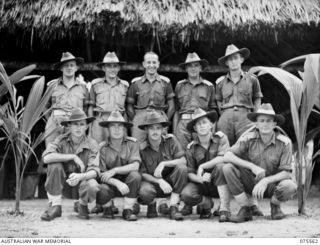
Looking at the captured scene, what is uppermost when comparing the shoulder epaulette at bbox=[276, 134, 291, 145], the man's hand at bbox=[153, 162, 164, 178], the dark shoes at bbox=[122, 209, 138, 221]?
the shoulder epaulette at bbox=[276, 134, 291, 145]

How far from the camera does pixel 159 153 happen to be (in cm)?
531

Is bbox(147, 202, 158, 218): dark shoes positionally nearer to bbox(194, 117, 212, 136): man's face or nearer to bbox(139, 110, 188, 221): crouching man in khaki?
bbox(139, 110, 188, 221): crouching man in khaki

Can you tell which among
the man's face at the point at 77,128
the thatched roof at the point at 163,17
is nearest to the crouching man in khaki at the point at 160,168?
the man's face at the point at 77,128

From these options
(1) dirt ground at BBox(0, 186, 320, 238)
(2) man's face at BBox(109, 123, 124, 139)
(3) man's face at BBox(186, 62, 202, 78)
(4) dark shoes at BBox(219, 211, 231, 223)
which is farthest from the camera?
(3) man's face at BBox(186, 62, 202, 78)

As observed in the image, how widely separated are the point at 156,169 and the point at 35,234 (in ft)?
4.46

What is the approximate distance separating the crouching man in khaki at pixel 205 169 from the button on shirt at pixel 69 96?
1345 millimetres

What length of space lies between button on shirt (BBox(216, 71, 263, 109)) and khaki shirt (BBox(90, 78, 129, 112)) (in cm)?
114

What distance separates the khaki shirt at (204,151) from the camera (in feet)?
17.0

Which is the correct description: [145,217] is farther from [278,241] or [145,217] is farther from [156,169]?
[278,241]

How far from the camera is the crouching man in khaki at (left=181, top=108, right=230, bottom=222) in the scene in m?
4.93

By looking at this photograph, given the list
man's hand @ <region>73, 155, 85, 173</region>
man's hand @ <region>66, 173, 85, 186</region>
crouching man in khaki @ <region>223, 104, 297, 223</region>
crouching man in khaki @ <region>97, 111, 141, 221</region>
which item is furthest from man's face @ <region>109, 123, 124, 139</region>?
crouching man in khaki @ <region>223, 104, 297, 223</region>

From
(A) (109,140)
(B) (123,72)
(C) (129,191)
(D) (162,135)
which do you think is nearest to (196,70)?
(D) (162,135)

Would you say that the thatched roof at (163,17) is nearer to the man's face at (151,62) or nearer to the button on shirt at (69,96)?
the man's face at (151,62)

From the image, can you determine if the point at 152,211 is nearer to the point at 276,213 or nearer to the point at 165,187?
the point at 165,187
